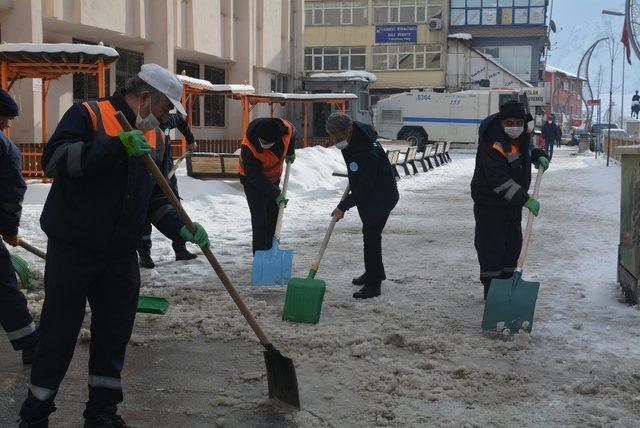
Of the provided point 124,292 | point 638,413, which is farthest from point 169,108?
point 638,413

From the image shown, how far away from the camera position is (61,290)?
119 inches

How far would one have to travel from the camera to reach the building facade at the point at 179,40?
14898mm

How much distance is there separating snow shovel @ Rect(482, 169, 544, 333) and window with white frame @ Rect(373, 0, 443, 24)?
40.8 meters

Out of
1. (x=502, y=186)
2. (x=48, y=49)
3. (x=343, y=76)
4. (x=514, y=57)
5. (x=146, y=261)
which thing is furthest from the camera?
(x=514, y=57)

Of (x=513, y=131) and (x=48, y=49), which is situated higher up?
(x=48, y=49)

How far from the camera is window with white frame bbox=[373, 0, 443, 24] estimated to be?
4369 centimetres

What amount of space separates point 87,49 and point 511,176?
28.6 feet

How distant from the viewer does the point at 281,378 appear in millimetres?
3699

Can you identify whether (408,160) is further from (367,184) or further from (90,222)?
(90,222)

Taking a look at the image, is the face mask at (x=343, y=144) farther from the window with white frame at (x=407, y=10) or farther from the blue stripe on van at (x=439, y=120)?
the window with white frame at (x=407, y=10)

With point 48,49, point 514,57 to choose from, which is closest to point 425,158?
point 48,49

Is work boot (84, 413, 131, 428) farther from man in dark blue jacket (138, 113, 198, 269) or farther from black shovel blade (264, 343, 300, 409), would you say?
man in dark blue jacket (138, 113, 198, 269)

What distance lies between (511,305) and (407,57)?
40.4 meters

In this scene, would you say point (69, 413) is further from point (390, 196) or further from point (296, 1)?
point (296, 1)
